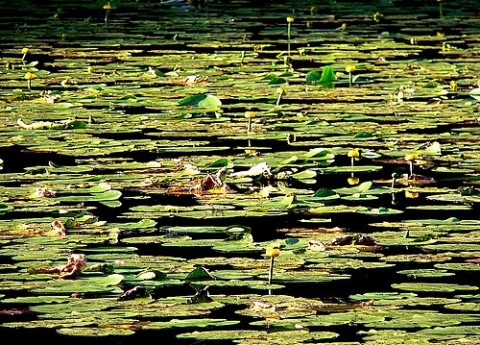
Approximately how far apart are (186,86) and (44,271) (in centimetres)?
316

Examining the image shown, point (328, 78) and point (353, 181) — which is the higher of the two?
point (328, 78)

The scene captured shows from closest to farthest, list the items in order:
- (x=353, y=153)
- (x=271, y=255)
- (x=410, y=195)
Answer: (x=271, y=255)
(x=410, y=195)
(x=353, y=153)

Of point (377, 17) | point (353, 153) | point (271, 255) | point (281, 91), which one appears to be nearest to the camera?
point (271, 255)

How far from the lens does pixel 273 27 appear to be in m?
9.09

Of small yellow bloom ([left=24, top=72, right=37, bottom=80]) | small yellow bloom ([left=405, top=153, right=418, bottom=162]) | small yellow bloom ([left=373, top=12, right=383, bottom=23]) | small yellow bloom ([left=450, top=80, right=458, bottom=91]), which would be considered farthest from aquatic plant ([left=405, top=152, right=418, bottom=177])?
small yellow bloom ([left=373, top=12, right=383, bottom=23])

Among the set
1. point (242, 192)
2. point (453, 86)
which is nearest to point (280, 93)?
point (453, 86)

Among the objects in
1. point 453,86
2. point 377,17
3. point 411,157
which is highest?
point 377,17

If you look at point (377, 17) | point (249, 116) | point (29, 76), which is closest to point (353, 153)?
point (249, 116)

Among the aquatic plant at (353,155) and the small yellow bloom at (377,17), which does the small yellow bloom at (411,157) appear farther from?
the small yellow bloom at (377,17)

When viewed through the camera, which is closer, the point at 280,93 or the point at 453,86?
the point at 280,93

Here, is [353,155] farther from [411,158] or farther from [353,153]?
[411,158]

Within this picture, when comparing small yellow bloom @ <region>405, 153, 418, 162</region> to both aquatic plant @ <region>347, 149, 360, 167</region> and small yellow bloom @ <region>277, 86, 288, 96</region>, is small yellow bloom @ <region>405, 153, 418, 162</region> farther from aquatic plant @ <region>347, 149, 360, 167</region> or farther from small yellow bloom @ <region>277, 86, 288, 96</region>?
small yellow bloom @ <region>277, 86, 288, 96</region>

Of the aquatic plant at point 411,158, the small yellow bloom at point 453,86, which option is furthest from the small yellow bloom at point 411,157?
the small yellow bloom at point 453,86

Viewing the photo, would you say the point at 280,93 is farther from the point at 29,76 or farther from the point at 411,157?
the point at 411,157
